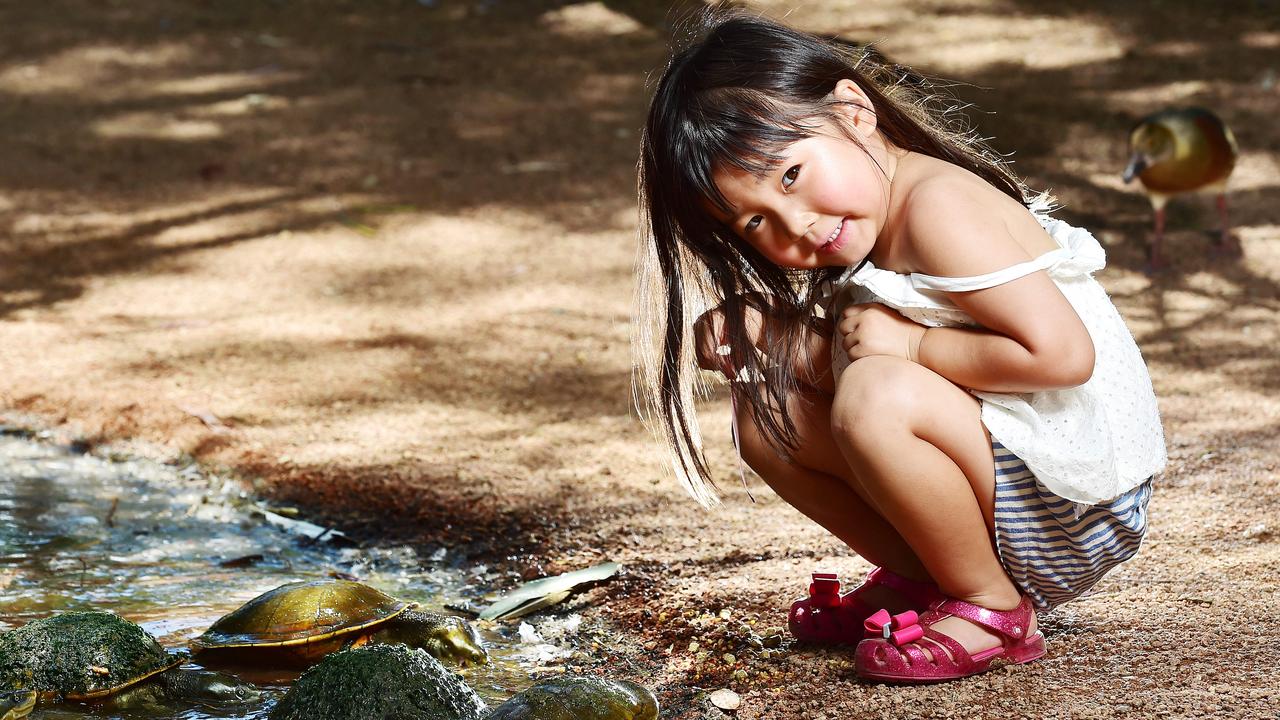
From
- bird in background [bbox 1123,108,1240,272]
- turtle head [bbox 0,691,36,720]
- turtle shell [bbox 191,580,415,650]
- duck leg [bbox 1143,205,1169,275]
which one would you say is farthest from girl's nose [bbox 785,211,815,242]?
duck leg [bbox 1143,205,1169,275]

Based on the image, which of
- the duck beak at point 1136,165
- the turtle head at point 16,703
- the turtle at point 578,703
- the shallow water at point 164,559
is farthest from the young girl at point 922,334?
the duck beak at point 1136,165

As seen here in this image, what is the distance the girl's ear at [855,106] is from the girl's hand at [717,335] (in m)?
0.45

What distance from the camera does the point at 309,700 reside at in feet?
7.73

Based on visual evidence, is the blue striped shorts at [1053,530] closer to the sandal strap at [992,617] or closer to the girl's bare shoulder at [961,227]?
the sandal strap at [992,617]

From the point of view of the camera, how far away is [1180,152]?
5.74 meters

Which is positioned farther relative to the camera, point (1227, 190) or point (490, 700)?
point (1227, 190)

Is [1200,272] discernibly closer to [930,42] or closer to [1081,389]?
[930,42]

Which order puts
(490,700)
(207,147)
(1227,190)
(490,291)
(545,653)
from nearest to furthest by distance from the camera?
1. (490,700)
2. (545,653)
3. (490,291)
4. (1227,190)
5. (207,147)

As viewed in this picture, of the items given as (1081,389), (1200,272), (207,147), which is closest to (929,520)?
(1081,389)

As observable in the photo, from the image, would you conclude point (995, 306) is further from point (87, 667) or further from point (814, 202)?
point (87, 667)

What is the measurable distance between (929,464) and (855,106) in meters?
0.69

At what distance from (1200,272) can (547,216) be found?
10.4 feet

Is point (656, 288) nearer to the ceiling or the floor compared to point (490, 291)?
nearer to the ceiling

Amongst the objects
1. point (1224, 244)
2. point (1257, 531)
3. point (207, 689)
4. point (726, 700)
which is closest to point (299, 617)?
point (207, 689)
